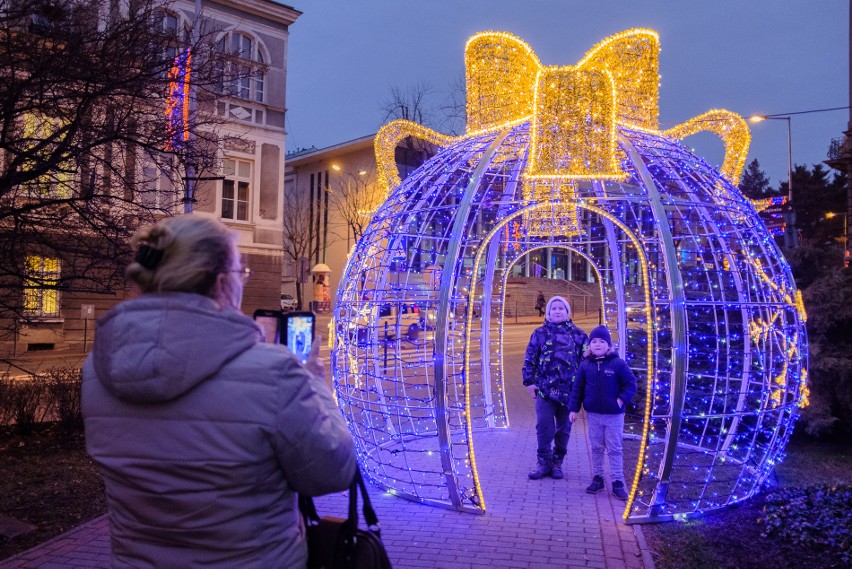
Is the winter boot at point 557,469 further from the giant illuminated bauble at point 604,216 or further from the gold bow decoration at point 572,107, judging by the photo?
the gold bow decoration at point 572,107

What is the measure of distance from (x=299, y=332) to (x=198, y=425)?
2.07 ft

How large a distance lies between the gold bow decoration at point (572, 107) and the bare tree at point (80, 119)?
7.13ft

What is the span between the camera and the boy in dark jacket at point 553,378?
652cm

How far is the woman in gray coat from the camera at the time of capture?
162 cm

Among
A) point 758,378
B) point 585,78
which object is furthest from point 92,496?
point 758,378

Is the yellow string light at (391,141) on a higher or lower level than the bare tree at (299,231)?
lower

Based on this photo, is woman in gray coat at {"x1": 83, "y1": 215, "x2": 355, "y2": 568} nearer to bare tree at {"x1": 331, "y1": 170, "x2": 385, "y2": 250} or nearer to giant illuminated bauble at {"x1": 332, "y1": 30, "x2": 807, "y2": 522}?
giant illuminated bauble at {"x1": 332, "y1": 30, "x2": 807, "y2": 522}

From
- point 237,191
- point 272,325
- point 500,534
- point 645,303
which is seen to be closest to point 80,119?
point 272,325

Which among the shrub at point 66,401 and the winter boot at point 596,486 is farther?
the shrub at point 66,401

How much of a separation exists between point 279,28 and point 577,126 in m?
19.3

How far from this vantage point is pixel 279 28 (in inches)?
869

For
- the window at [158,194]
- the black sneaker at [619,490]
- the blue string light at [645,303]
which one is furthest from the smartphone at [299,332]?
the black sneaker at [619,490]

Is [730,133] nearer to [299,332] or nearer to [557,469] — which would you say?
[557,469]

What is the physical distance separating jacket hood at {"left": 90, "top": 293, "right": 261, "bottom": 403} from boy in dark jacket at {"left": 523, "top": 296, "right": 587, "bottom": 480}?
5.16m
